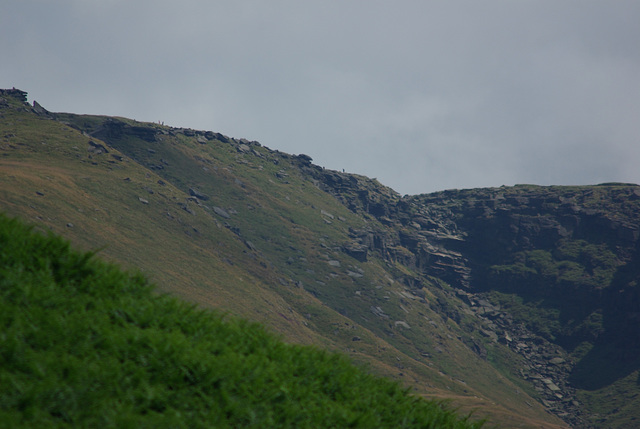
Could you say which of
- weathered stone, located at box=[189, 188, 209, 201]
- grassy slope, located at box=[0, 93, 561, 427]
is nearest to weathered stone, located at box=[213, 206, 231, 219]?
grassy slope, located at box=[0, 93, 561, 427]

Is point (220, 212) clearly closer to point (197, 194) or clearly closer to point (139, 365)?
point (197, 194)

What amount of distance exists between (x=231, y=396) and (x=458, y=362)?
198 meters

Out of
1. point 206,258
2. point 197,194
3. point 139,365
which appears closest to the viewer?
point 139,365

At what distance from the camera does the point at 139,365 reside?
9469mm

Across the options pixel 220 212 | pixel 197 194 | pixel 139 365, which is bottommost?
pixel 139 365

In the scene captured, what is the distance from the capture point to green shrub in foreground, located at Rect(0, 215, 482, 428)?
26.5 ft

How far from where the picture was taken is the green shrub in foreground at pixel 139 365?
318 inches

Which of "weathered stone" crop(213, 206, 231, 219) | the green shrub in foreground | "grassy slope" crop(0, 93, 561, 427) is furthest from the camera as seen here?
"weathered stone" crop(213, 206, 231, 219)

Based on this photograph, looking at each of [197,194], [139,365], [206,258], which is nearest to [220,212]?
[197,194]

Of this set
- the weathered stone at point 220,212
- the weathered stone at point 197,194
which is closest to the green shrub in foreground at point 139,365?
the weathered stone at point 220,212

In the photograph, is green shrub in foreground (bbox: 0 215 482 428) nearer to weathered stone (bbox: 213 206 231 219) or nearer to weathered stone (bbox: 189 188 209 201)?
weathered stone (bbox: 213 206 231 219)

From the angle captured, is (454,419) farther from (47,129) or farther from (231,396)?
(47,129)

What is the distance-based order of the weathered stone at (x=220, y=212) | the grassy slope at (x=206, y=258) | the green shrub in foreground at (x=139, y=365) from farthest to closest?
the weathered stone at (x=220, y=212) < the grassy slope at (x=206, y=258) < the green shrub in foreground at (x=139, y=365)

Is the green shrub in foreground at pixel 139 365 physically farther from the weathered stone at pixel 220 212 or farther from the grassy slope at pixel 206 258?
the weathered stone at pixel 220 212
